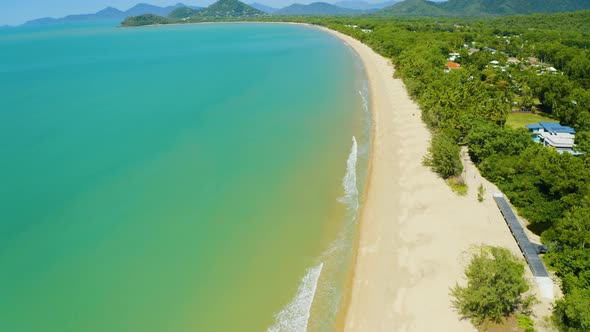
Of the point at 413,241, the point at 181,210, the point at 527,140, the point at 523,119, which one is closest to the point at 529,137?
the point at 527,140

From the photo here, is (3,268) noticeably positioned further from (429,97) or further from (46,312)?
(429,97)

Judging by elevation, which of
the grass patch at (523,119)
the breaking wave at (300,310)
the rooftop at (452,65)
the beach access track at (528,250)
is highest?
the rooftop at (452,65)

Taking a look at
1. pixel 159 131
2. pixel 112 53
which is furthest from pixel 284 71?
pixel 112 53

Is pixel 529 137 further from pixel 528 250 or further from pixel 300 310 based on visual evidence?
pixel 300 310

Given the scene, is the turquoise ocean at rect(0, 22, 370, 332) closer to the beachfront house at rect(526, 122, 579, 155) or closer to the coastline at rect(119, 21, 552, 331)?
the coastline at rect(119, 21, 552, 331)

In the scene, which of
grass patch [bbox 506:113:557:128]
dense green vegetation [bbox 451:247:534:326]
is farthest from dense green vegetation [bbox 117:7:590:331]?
dense green vegetation [bbox 451:247:534:326]

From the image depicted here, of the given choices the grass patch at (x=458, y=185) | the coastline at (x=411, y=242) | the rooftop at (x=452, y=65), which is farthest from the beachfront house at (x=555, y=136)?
the rooftop at (x=452, y=65)

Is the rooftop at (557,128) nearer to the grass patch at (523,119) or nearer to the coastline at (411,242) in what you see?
the grass patch at (523,119)
